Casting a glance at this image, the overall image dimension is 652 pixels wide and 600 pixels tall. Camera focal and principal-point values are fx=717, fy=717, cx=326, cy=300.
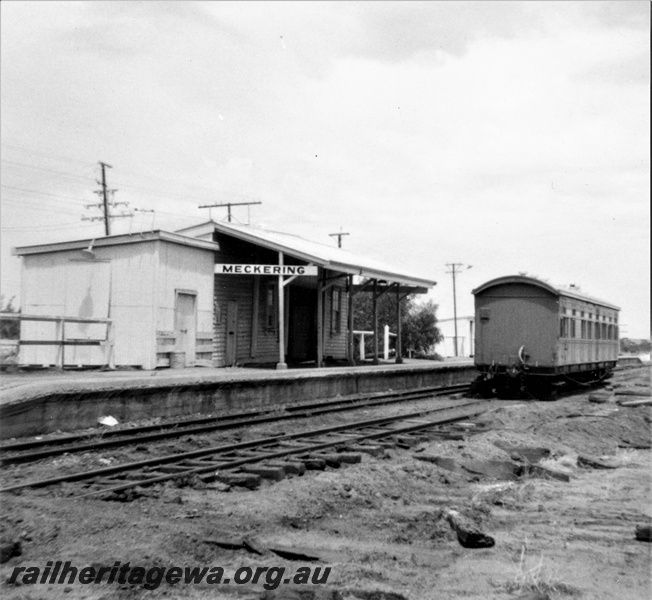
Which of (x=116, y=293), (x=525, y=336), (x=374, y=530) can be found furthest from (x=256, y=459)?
(x=525, y=336)

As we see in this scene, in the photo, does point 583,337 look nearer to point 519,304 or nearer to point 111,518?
point 519,304

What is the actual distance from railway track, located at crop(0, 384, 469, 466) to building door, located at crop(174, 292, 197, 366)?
401 centimetres

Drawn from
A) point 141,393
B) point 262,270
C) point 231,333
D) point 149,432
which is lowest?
point 149,432

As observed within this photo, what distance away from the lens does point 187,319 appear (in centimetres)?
1783

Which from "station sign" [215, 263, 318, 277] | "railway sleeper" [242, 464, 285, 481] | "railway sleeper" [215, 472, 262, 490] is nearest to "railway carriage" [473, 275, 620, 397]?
"station sign" [215, 263, 318, 277]

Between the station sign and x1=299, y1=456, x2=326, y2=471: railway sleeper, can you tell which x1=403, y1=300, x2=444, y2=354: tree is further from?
x1=299, y1=456, x2=326, y2=471: railway sleeper

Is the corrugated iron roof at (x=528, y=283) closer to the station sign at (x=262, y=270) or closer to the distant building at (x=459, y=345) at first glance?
the station sign at (x=262, y=270)

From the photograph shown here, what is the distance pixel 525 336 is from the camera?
1728 cm

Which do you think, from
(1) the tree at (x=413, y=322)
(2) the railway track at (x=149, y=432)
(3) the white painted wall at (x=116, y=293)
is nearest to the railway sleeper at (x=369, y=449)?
(2) the railway track at (x=149, y=432)

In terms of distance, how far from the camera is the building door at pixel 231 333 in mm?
20625

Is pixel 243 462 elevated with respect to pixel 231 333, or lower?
lower

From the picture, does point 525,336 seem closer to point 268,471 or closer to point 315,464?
point 315,464

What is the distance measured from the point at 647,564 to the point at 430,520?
1.61 meters

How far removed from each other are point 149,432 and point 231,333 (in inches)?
397
